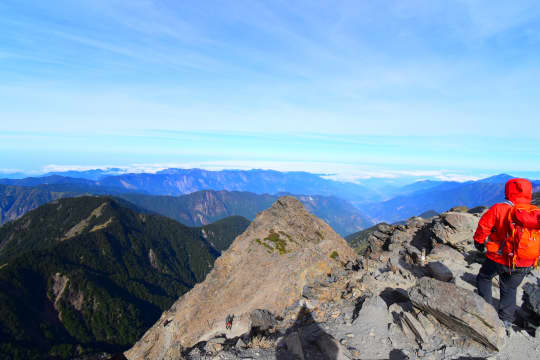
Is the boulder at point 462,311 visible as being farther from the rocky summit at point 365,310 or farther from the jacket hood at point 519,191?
the jacket hood at point 519,191

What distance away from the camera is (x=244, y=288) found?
94.9 feet

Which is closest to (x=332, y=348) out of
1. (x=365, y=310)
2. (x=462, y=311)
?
(x=365, y=310)

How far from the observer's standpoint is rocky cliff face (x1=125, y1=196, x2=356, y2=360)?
2277cm

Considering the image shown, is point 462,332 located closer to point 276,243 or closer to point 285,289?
point 285,289

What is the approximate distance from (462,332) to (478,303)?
1.38 meters

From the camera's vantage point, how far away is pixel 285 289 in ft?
77.2

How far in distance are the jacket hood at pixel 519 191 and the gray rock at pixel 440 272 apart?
654cm

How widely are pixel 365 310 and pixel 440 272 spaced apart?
5506 mm

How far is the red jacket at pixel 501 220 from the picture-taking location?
33.0 ft

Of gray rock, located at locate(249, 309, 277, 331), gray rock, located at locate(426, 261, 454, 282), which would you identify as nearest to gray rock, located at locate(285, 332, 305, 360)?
gray rock, located at locate(249, 309, 277, 331)

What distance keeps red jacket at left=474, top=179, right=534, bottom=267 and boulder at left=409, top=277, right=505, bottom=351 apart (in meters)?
1.86

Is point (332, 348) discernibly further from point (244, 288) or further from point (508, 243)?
point (244, 288)

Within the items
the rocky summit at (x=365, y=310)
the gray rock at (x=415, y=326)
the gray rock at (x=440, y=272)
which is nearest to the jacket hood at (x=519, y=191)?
the rocky summit at (x=365, y=310)

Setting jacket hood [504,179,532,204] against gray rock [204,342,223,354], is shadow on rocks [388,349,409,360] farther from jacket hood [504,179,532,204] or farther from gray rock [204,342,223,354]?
gray rock [204,342,223,354]
